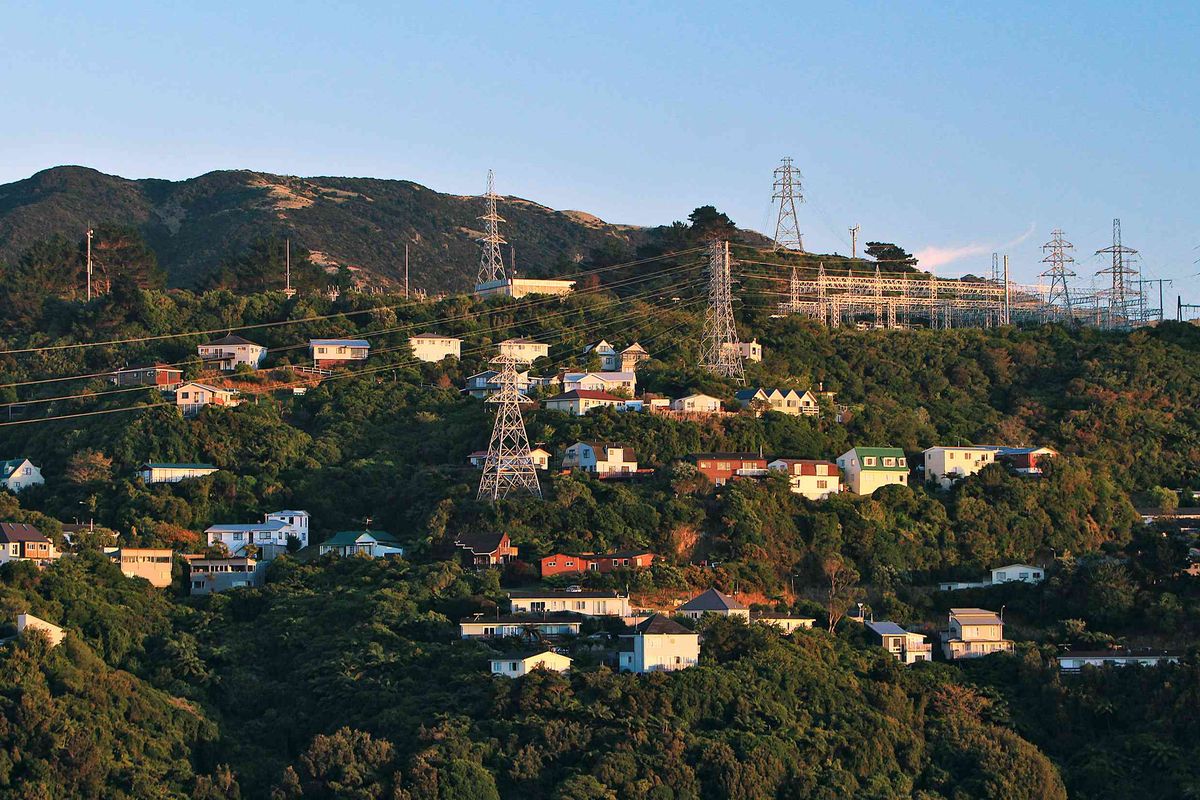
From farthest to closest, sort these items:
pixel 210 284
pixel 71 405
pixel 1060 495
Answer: pixel 210 284
pixel 71 405
pixel 1060 495

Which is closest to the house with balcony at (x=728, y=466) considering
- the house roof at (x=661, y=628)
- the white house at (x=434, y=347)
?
the house roof at (x=661, y=628)

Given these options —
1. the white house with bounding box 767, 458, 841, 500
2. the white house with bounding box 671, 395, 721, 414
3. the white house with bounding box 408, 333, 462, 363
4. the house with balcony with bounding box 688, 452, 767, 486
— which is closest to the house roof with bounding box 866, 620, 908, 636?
the white house with bounding box 767, 458, 841, 500

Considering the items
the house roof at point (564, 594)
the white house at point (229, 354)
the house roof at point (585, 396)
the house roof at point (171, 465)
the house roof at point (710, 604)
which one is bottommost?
the house roof at point (710, 604)

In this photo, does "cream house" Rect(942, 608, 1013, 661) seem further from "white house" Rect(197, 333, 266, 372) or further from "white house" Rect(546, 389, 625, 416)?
"white house" Rect(197, 333, 266, 372)

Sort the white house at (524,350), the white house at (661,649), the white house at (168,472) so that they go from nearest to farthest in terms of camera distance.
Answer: the white house at (661,649) < the white house at (168,472) < the white house at (524,350)

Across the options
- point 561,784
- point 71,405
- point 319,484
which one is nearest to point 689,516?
point 319,484

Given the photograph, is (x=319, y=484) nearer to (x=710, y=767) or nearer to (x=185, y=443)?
(x=185, y=443)

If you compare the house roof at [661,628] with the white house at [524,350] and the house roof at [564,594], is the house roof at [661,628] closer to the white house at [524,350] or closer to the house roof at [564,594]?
the house roof at [564,594]

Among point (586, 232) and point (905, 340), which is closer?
point (905, 340)
